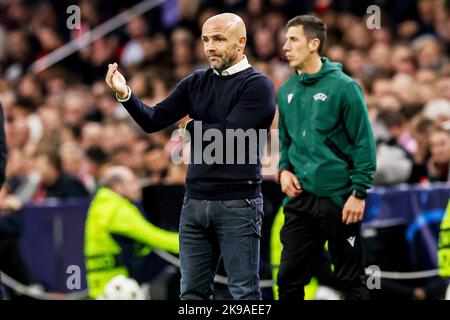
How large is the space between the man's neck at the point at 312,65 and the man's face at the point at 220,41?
33.1 inches

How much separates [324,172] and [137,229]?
337 cm

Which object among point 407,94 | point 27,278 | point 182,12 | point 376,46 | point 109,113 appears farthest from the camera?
point 182,12

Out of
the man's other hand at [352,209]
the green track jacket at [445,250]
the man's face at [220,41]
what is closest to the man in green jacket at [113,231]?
the green track jacket at [445,250]

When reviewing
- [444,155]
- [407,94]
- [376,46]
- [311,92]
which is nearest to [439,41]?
[376,46]

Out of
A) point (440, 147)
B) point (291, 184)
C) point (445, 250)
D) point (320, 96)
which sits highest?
point (320, 96)

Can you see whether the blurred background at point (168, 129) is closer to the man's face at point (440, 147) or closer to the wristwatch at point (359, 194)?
the man's face at point (440, 147)

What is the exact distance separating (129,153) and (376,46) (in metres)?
3.49

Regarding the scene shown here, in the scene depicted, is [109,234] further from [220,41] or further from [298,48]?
[220,41]

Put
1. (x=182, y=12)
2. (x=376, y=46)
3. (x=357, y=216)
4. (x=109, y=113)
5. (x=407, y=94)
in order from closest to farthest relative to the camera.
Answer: (x=357, y=216) → (x=407, y=94) → (x=376, y=46) → (x=109, y=113) → (x=182, y=12)

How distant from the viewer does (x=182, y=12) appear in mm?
16891

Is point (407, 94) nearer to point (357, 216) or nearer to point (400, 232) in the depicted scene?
point (400, 232)

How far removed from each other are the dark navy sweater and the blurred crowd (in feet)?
7.66

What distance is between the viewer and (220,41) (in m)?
6.44

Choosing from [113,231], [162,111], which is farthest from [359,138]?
[113,231]
